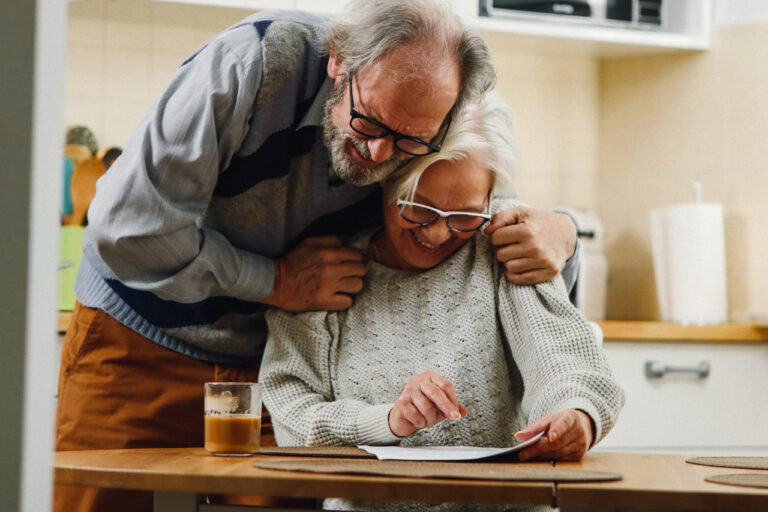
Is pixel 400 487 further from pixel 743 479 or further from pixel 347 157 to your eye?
pixel 347 157

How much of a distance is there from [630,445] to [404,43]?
59.4 inches

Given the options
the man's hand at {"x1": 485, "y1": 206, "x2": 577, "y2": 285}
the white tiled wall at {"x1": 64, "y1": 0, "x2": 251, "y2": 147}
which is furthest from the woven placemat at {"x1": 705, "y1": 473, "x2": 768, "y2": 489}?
the white tiled wall at {"x1": 64, "y1": 0, "x2": 251, "y2": 147}

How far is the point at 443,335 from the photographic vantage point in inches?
51.8

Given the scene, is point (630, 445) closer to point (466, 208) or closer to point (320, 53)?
point (466, 208)

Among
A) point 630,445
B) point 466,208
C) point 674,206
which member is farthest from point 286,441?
point 674,206

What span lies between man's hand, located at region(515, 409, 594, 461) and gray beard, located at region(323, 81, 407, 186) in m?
0.45

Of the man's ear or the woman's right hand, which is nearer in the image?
the woman's right hand

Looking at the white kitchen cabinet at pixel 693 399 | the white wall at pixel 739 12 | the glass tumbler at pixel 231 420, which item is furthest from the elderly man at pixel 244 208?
the white wall at pixel 739 12

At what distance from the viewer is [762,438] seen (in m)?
2.37

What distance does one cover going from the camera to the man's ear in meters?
1.29

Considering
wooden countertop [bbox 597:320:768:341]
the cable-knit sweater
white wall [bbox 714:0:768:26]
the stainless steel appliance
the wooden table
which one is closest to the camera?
the wooden table

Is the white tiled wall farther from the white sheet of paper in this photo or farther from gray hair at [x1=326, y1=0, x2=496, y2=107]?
the white sheet of paper

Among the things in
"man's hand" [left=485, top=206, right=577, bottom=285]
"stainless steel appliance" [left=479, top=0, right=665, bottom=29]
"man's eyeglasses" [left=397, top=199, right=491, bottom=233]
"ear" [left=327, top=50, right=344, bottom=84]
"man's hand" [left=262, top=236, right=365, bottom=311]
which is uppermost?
"stainless steel appliance" [left=479, top=0, right=665, bottom=29]

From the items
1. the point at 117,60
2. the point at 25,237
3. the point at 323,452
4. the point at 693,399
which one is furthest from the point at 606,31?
the point at 25,237
